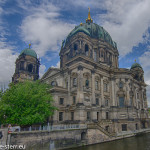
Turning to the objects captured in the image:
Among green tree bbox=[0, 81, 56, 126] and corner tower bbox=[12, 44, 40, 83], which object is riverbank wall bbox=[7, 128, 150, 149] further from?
corner tower bbox=[12, 44, 40, 83]

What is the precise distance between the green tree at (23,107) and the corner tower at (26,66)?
24443 mm

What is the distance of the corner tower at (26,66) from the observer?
47834mm

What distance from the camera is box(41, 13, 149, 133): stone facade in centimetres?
3138

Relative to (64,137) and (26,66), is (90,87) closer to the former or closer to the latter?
(64,137)

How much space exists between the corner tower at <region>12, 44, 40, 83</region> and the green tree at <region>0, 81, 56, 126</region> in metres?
24.4

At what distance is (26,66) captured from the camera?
49344 millimetres

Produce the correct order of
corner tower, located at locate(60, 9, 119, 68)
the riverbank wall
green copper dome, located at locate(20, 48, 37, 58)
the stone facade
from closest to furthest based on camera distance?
the riverbank wall → the stone facade → corner tower, located at locate(60, 9, 119, 68) → green copper dome, located at locate(20, 48, 37, 58)

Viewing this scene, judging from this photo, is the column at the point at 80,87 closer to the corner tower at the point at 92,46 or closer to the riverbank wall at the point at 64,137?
the corner tower at the point at 92,46

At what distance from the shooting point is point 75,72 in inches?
Result: 1302

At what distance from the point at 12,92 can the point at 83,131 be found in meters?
13.8

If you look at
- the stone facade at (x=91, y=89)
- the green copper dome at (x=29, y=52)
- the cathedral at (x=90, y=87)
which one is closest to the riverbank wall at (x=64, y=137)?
the cathedral at (x=90, y=87)

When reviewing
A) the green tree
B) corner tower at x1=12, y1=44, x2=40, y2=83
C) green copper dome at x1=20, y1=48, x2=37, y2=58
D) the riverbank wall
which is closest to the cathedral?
corner tower at x1=12, y1=44, x2=40, y2=83

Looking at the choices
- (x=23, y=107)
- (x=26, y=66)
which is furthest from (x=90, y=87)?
(x=26, y=66)

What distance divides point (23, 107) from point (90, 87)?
53.3 ft
